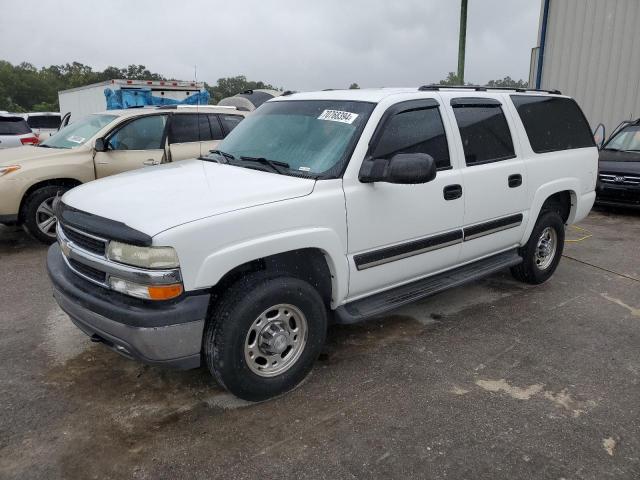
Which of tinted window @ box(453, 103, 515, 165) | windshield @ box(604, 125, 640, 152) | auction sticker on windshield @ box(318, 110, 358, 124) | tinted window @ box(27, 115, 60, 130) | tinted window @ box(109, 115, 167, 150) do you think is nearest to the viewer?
auction sticker on windshield @ box(318, 110, 358, 124)

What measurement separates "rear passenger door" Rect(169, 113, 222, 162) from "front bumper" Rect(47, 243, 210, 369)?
4.49 m

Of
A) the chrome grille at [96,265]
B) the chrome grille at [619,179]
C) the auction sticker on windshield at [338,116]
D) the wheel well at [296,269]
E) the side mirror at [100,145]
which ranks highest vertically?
the auction sticker on windshield at [338,116]

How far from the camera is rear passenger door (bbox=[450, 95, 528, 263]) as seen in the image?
3869 mm

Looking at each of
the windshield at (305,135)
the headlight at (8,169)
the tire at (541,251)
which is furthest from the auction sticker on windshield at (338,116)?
the headlight at (8,169)

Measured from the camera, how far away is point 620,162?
8.41 metres

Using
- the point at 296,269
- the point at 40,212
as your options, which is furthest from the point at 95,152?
the point at 296,269

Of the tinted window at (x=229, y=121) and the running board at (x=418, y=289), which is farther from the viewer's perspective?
the tinted window at (x=229, y=121)

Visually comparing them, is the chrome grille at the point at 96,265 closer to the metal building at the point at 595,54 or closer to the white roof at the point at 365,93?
the white roof at the point at 365,93

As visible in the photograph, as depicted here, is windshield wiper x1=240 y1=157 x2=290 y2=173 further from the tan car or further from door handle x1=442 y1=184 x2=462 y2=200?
the tan car

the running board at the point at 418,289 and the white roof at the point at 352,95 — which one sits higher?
the white roof at the point at 352,95

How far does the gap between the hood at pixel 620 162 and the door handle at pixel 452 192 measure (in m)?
5.88

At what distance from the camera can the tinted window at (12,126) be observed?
35.0ft

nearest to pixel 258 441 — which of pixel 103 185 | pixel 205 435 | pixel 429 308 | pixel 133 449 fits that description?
pixel 205 435

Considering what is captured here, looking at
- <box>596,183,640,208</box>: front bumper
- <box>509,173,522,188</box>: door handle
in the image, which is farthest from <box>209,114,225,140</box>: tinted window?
<box>596,183,640,208</box>: front bumper
